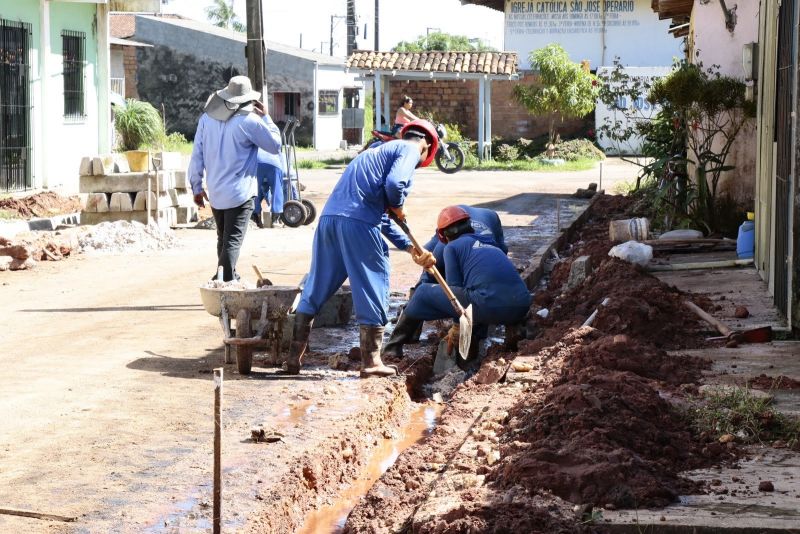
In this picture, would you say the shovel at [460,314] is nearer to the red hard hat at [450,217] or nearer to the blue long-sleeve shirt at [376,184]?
the blue long-sleeve shirt at [376,184]

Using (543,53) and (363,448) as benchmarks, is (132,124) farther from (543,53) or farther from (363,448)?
(363,448)

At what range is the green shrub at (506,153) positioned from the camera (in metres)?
37.3

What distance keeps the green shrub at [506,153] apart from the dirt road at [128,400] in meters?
24.1

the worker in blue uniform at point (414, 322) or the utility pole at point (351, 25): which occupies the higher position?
the utility pole at point (351, 25)

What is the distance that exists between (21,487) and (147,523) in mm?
774

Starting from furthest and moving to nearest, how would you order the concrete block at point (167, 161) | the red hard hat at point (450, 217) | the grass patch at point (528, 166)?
the grass patch at point (528, 166) < the concrete block at point (167, 161) < the red hard hat at point (450, 217)

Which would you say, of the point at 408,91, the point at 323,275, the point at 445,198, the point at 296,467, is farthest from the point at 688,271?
the point at 408,91

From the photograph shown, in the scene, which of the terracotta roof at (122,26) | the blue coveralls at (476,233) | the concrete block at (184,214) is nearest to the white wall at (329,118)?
the terracotta roof at (122,26)

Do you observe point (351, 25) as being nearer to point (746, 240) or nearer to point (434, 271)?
point (746, 240)

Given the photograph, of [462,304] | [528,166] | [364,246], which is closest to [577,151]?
[528,166]

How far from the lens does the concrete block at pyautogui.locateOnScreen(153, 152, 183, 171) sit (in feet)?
58.9

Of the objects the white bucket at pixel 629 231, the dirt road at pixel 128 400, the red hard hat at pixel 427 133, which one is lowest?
the dirt road at pixel 128 400

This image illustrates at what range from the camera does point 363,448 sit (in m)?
6.70

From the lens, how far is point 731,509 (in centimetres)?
462
